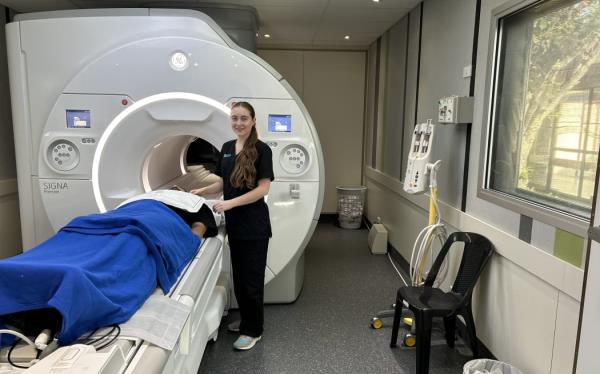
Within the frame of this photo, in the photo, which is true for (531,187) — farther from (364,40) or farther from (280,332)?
(364,40)

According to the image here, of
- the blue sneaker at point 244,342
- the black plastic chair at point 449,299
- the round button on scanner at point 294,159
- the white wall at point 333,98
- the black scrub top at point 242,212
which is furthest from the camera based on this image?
the white wall at point 333,98

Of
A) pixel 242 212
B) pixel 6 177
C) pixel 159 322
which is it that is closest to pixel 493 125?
pixel 242 212

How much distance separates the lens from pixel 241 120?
1977mm

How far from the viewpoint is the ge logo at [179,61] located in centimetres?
221

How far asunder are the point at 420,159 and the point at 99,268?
1.83 metres

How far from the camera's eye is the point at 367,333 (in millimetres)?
2400

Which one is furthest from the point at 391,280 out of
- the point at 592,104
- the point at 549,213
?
the point at 592,104

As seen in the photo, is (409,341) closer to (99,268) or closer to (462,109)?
(462,109)

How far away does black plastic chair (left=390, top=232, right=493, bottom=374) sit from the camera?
6.20 feet

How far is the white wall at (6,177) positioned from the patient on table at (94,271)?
186 centimetres

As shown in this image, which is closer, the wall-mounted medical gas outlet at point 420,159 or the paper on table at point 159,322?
the paper on table at point 159,322

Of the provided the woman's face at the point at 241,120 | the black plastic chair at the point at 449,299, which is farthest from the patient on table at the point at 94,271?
the black plastic chair at the point at 449,299

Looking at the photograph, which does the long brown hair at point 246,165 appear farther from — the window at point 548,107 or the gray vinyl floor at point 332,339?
the window at point 548,107

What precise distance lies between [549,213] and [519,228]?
0.21 metres
